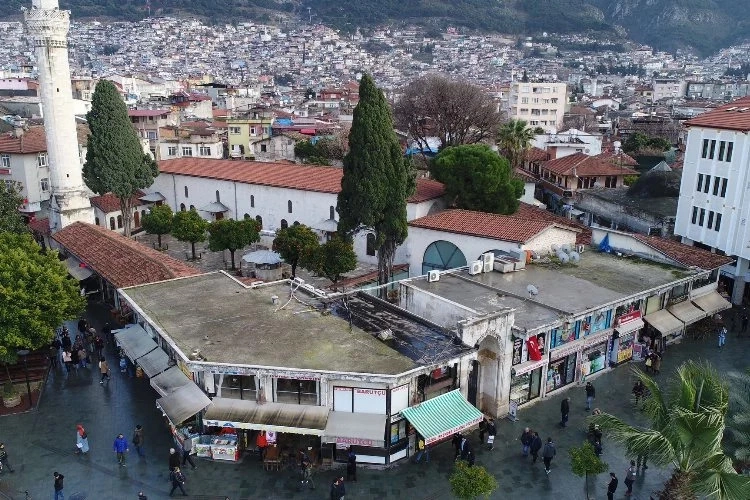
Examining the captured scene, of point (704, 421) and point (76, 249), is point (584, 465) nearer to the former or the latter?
point (704, 421)

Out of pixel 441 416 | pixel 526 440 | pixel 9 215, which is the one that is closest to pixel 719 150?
pixel 526 440

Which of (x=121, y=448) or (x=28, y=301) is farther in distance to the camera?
(x=28, y=301)

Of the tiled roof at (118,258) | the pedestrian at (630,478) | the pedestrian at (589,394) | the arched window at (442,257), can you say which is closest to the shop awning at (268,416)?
the pedestrian at (630,478)

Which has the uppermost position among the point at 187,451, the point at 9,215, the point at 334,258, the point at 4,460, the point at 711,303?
the point at 9,215

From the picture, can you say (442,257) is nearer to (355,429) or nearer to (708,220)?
(708,220)

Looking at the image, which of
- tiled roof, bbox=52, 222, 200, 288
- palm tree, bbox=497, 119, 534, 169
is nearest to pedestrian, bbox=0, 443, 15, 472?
tiled roof, bbox=52, 222, 200, 288

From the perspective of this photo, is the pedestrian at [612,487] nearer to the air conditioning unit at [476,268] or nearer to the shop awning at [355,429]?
the shop awning at [355,429]

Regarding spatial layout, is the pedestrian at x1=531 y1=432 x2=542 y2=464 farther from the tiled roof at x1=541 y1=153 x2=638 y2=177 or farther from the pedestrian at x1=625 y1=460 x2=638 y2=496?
the tiled roof at x1=541 y1=153 x2=638 y2=177
